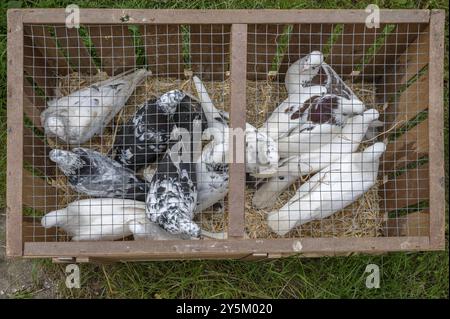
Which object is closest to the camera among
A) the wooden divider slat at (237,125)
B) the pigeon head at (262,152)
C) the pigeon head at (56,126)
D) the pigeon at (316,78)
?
the wooden divider slat at (237,125)

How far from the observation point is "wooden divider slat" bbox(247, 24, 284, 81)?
1940 millimetres

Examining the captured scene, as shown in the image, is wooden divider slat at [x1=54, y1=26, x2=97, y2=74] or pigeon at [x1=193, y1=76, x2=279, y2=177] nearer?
pigeon at [x1=193, y1=76, x2=279, y2=177]

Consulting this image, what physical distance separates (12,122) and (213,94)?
78 centimetres

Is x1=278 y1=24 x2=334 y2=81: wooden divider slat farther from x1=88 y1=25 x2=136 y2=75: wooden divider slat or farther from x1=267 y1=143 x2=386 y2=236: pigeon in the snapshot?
x1=88 y1=25 x2=136 y2=75: wooden divider slat

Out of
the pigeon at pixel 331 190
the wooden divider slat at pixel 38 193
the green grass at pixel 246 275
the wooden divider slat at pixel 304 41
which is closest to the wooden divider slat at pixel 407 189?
the pigeon at pixel 331 190

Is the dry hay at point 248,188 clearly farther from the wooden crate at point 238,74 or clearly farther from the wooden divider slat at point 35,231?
the wooden divider slat at point 35,231

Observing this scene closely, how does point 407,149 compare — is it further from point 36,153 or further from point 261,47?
point 36,153

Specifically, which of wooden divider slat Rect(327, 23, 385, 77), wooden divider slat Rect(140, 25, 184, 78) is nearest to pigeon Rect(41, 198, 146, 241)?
wooden divider slat Rect(140, 25, 184, 78)

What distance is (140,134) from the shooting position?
1.97 m

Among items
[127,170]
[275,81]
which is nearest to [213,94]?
[275,81]

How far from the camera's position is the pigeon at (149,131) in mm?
1918

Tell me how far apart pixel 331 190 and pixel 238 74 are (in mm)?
550

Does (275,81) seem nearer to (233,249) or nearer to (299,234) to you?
(299,234)

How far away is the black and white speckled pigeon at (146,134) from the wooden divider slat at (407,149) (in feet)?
2.67
